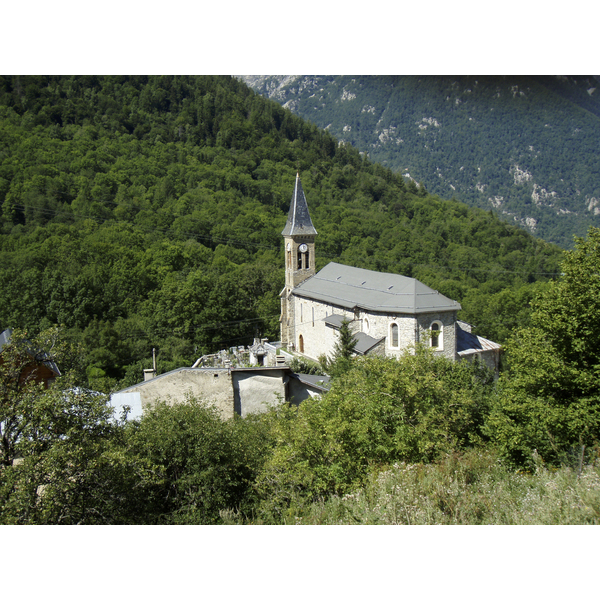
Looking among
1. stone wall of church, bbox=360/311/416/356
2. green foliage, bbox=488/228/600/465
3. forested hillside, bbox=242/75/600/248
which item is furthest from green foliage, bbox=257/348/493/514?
forested hillside, bbox=242/75/600/248

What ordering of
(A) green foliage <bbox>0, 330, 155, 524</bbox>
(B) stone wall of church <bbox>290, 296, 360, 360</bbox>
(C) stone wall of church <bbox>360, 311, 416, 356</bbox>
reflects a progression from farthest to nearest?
(B) stone wall of church <bbox>290, 296, 360, 360</bbox> < (C) stone wall of church <bbox>360, 311, 416, 356</bbox> < (A) green foliage <bbox>0, 330, 155, 524</bbox>

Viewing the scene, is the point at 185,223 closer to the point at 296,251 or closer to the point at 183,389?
the point at 296,251

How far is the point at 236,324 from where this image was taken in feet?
137

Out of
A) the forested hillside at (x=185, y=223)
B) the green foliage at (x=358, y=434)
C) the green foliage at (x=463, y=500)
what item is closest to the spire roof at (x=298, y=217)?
the forested hillside at (x=185, y=223)

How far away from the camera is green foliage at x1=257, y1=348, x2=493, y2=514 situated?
10.1 metres

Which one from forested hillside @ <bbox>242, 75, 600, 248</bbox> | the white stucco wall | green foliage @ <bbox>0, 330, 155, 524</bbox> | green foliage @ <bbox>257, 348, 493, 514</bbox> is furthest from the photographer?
forested hillside @ <bbox>242, 75, 600, 248</bbox>

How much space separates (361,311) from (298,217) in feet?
37.5

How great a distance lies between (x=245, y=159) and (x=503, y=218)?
50.4 metres

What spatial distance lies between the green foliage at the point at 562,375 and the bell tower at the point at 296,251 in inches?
1205

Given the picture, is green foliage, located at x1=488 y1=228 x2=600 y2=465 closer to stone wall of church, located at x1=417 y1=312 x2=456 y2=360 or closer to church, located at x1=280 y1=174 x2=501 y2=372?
church, located at x1=280 y1=174 x2=501 y2=372

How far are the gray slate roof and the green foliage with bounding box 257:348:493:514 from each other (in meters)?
18.5

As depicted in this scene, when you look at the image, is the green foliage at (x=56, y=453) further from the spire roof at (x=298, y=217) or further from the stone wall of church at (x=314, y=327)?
the spire roof at (x=298, y=217)

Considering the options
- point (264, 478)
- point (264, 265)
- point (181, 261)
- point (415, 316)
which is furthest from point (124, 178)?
point (264, 478)

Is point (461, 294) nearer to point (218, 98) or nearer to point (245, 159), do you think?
point (245, 159)
